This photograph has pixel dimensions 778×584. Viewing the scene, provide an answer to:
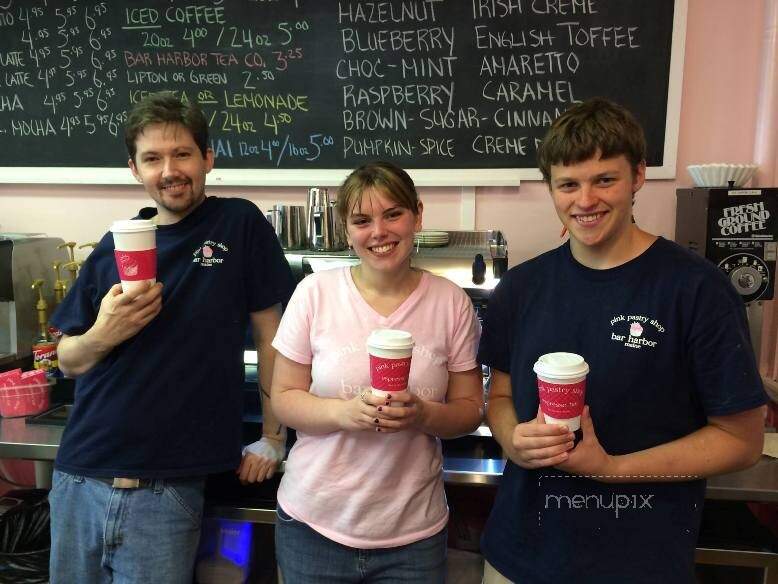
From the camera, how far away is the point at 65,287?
2.51m

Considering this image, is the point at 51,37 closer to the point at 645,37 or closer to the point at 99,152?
the point at 99,152

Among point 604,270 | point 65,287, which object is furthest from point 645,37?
point 65,287

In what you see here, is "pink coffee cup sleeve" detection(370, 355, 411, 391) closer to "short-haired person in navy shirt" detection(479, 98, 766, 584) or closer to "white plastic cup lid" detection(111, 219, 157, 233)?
"short-haired person in navy shirt" detection(479, 98, 766, 584)

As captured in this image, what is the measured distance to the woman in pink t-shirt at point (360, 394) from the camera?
132 cm

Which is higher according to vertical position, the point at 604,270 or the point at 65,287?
the point at 604,270

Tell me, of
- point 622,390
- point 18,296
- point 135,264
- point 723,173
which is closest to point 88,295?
point 135,264

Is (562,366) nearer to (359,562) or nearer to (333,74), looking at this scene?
(359,562)

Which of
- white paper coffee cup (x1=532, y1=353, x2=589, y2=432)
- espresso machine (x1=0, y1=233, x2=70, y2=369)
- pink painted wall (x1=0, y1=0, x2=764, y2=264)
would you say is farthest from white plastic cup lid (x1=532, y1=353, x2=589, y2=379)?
espresso machine (x1=0, y1=233, x2=70, y2=369)

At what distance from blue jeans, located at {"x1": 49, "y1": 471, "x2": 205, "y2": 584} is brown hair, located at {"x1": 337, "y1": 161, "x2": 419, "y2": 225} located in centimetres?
78

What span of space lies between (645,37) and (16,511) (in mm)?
2946

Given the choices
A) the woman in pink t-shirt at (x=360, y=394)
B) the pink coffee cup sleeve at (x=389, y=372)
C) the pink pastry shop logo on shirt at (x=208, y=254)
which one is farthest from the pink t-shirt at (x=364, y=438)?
the pink pastry shop logo on shirt at (x=208, y=254)

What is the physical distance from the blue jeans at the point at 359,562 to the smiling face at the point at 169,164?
82 cm

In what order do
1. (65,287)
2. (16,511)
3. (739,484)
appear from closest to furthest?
1. (739,484)
2. (16,511)
3. (65,287)

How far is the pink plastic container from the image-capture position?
2.00 metres
